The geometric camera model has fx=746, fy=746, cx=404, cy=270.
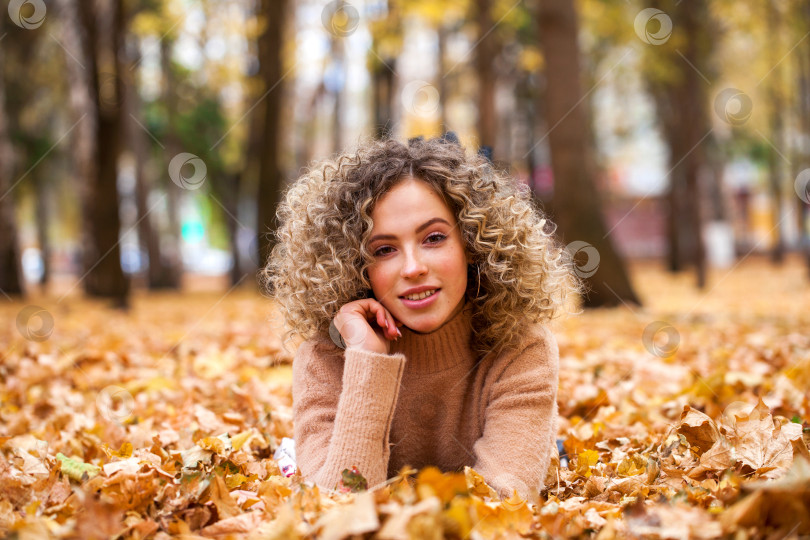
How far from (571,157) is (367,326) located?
6.60 m

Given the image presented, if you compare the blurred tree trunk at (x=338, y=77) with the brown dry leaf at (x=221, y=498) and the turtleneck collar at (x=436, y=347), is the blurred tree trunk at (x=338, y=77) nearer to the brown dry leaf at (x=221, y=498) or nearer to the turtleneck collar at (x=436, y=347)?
the turtleneck collar at (x=436, y=347)

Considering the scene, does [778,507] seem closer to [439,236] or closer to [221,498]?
[439,236]

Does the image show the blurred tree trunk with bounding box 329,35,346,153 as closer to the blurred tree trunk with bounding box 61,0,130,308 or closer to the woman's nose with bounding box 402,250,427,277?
the blurred tree trunk with bounding box 61,0,130,308

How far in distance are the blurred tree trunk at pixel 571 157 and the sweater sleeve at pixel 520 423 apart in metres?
5.98

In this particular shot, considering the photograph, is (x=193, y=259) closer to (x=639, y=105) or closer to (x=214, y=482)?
(x=639, y=105)

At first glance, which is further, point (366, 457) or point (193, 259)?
point (193, 259)

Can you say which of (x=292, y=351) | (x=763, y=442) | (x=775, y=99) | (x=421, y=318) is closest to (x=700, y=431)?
(x=763, y=442)

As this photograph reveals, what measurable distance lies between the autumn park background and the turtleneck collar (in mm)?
368

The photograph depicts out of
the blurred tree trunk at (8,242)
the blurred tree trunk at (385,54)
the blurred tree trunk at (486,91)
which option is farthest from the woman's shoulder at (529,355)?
the blurred tree trunk at (8,242)

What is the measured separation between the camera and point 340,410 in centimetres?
212

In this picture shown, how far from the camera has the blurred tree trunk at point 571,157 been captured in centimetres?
818

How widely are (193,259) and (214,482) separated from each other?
47742 millimetres

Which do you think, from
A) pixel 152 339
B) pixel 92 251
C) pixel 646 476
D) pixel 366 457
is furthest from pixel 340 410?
pixel 92 251

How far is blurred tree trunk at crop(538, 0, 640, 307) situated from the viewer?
322 inches
